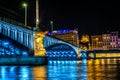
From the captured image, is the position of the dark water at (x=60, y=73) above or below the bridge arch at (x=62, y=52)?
below

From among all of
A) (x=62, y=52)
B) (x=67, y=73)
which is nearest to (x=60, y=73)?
(x=67, y=73)

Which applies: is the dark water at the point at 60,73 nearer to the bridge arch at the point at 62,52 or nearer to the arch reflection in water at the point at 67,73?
the arch reflection in water at the point at 67,73

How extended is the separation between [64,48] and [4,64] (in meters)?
94.5

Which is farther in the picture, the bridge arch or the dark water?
the bridge arch

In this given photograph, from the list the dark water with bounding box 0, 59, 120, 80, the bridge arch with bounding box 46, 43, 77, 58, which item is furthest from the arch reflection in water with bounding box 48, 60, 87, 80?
the bridge arch with bounding box 46, 43, 77, 58

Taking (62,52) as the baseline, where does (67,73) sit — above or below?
below

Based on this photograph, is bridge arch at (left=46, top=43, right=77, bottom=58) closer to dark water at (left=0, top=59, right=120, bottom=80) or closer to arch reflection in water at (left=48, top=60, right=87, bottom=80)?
arch reflection in water at (left=48, top=60, right=87, bottom=80)

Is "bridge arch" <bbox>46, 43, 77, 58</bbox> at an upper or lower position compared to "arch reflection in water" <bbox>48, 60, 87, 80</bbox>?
upper

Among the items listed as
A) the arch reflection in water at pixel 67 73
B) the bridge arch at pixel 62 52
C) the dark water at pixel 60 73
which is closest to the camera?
the dark water at pixel 60 73

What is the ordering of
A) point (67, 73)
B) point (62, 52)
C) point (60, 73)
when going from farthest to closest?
point (62, 52)
point (60, 73)
point (67, 73)

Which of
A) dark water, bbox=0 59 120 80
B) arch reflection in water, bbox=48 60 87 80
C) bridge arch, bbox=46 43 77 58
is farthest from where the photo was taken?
bridge arch, bbox=46 43 77 58

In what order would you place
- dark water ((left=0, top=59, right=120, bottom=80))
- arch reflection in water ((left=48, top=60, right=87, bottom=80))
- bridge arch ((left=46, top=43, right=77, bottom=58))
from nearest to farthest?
dark water ((left=0, top=59, right=120, bottom=80))
arch reflection in water ((left=48, top=60, right=87, bottom=80))
bridge arch ((left=46, top=43, right=77, bottom=58))

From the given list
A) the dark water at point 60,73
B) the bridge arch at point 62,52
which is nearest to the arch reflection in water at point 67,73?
the dark water at point 60,73

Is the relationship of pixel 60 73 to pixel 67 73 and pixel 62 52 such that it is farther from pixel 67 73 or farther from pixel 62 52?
pixel 62 52
